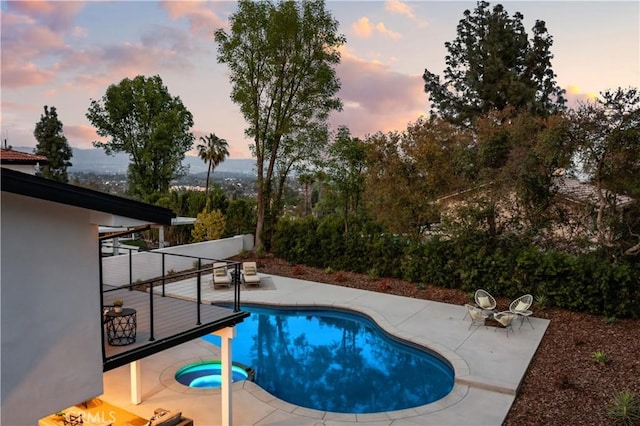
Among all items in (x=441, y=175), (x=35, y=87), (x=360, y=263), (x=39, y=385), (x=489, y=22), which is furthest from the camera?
(x=489, y=22)

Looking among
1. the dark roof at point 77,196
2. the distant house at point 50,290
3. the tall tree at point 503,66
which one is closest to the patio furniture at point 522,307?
the dark roof at point 77,196

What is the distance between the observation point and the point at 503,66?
29234 millimetres

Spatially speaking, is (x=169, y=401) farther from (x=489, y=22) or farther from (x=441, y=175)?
(x=489, y=22)

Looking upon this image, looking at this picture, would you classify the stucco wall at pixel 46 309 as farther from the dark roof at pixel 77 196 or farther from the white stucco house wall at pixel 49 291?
the dark roof at pixel 77 196

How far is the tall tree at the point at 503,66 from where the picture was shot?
95.0 feet

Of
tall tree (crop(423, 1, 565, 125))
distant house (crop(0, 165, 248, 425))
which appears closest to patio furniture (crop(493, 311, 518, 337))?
distant house (crop(0, 165, 248, 425))

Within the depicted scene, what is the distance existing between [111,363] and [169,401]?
343cm

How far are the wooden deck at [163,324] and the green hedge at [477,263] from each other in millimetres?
10764

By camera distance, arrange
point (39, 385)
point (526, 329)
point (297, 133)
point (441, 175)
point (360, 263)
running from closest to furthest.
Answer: point (39, 385)
point (526, 329)
point (441, 175)
point (360, 263)
point (297, 133)

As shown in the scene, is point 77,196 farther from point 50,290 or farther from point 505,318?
point 505,318

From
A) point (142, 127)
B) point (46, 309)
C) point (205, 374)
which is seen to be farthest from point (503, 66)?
point (46, 309)

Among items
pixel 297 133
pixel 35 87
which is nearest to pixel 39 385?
pixel 35 87

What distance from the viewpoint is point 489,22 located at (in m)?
30.2

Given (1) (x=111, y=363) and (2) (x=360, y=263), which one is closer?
(1) (x=111, y=363)
